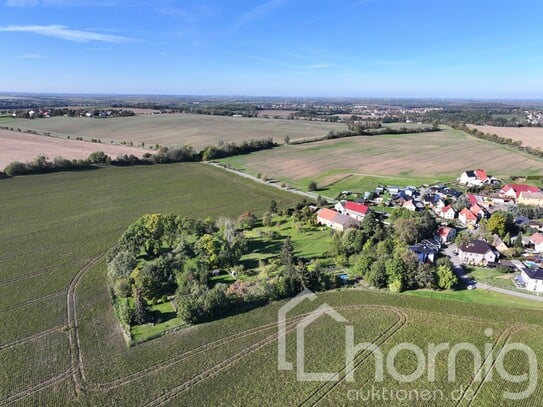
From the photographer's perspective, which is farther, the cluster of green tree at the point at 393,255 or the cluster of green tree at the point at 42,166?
the cluster of green tree at the point at 42,166

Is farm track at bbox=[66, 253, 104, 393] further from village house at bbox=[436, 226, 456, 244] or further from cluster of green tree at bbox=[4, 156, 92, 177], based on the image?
cluster of green tree at bbox=[4, 156, 92, 177]

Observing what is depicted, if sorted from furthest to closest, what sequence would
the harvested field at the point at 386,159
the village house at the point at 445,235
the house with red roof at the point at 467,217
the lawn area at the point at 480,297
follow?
the harvested field at the point at 386,159, the house with red roof at the point at 467,217, the village house at the point at 445,235, the lawn area at the point at 480,297

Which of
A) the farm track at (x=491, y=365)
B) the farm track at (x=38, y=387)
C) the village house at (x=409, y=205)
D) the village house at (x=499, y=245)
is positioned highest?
the village house at (x=409, y=205)

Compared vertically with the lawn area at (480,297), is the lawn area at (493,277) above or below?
above

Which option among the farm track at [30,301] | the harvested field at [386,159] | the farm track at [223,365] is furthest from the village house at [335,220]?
the farm track at [30,301]

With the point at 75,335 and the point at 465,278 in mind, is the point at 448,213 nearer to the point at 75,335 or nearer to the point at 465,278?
the point at 465,278

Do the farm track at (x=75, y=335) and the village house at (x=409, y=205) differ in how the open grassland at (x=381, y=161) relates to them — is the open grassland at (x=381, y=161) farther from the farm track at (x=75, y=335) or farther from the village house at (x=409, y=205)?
the farm track at (x=75, y=335)

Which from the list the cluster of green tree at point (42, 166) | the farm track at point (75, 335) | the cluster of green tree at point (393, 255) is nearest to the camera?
the farm track at point (75, 335)

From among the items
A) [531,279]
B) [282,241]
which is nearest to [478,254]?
[531,279]
